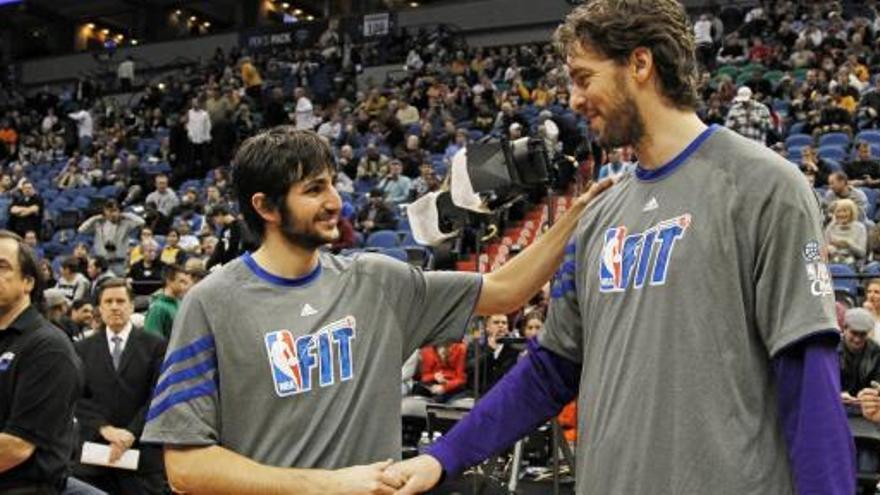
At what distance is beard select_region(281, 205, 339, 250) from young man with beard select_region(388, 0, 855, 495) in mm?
646

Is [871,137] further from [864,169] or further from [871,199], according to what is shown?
[871,199]

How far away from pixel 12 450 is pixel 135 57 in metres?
27.7

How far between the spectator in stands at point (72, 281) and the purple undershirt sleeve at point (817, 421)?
417 inches

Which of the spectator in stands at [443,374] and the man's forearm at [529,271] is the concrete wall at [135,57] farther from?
the man's forearm at [529,271]

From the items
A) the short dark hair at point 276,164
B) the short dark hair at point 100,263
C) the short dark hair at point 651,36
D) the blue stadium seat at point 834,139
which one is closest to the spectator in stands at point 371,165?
the short dark hair at point 100,263

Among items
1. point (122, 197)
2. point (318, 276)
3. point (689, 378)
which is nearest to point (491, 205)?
point (318, 276)

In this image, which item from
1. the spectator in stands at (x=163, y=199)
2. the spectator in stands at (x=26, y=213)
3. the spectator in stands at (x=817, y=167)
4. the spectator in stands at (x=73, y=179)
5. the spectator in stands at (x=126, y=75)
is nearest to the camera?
the spectator in stands at (x=817, y=167)

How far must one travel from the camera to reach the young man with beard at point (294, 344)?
2354 mm

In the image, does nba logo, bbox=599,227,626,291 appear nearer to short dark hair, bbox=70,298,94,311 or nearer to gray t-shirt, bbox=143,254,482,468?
gray t-shirt, bbox=143,254,482,468

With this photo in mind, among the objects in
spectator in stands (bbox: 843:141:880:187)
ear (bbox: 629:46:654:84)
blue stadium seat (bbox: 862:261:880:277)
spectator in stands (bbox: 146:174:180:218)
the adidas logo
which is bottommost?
spectator in stands (bbox: 146:174:180:218)

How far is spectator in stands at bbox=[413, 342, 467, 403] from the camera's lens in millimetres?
8188

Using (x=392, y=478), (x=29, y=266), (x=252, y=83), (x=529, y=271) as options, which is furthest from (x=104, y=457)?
(x=252, y=83)

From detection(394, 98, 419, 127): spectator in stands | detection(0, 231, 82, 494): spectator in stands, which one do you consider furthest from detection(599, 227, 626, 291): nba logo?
detection(394, 98, 419, 127): spectator in stands

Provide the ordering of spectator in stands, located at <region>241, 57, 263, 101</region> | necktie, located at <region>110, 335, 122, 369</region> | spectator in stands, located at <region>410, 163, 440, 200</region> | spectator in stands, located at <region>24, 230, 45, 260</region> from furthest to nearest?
spectator in stands, located at <region>241, 57, 263, 101</region> → spectator in stands, located at <region>24, 230, 45, 260</region> → spectator in stands, located at <region>410, 163, 440, 200</region> → necktie, located at <region>110, 335, 122, 369</region>
